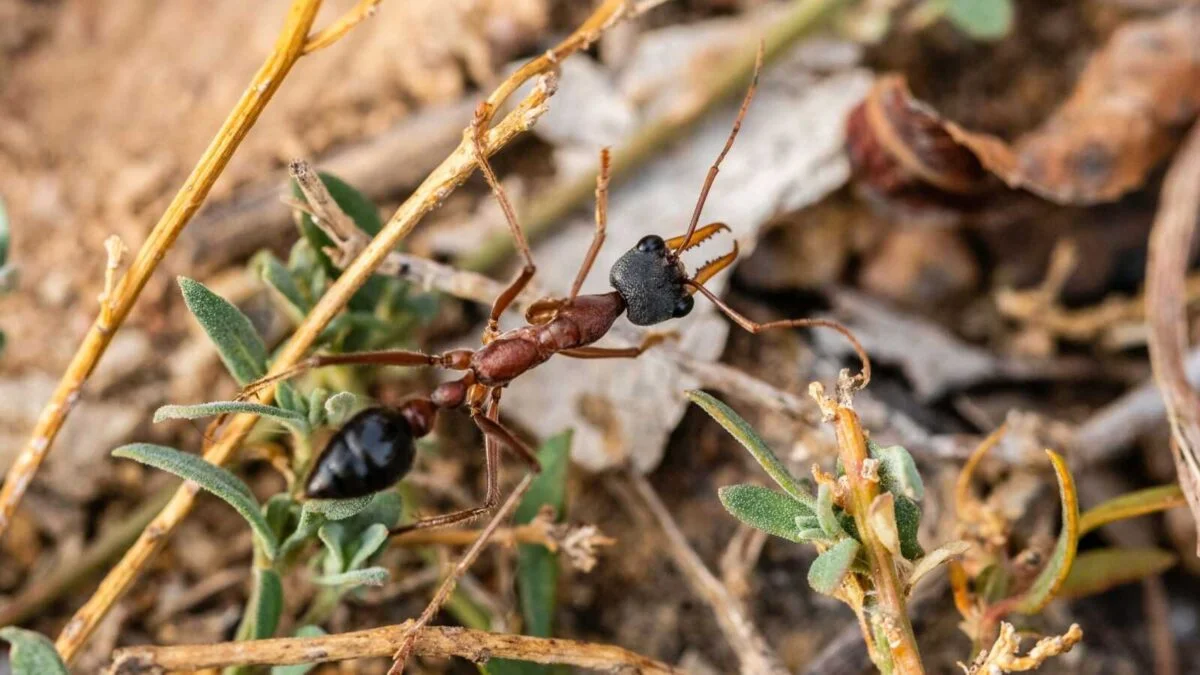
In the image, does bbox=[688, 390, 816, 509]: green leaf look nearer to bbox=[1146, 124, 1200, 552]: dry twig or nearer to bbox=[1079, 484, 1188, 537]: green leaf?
bbox=[1079, 484, 1188, 537]: green leaf

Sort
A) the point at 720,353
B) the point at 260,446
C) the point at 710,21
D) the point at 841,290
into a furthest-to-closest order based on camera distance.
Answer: the point at 710,21 < the point at 841,290 < the point at 720,353 < the point at 260,446

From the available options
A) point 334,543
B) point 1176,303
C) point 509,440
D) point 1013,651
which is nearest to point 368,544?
point 334,543

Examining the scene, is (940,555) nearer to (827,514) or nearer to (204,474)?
(827,514)

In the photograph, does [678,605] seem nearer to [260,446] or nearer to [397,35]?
[260,446]

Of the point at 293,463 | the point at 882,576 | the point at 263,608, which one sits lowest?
the point at 882,576

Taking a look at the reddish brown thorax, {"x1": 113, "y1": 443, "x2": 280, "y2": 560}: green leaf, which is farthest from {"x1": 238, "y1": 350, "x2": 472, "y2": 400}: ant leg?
{"x1": 113, "y1": 443, "x2": 280, "y2": 560}: green leaf

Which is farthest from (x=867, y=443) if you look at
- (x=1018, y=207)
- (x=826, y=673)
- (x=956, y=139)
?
(x=1018, y=207)
